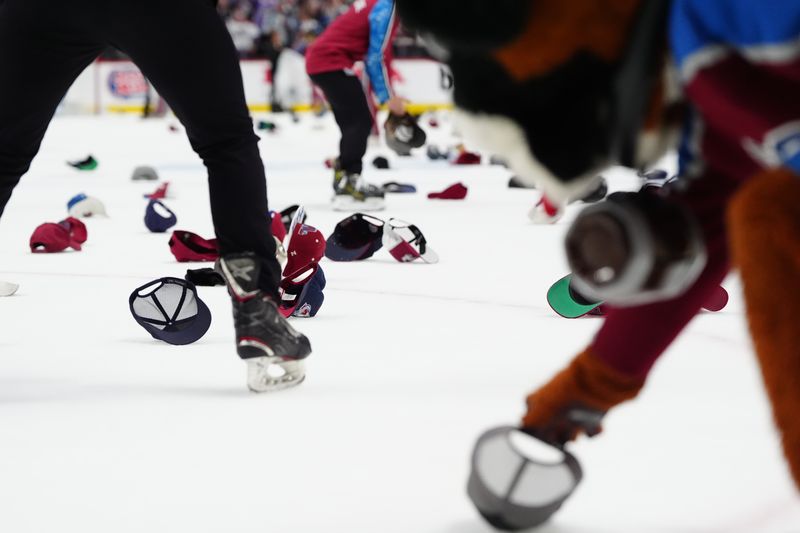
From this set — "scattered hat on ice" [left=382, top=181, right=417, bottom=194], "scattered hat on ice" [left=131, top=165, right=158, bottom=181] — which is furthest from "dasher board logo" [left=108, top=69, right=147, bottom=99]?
"scattered hat on ice" [left=382, top=181, right=417, bottom=194]

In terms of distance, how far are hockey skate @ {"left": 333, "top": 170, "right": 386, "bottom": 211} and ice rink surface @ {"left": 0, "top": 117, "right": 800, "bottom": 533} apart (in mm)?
1700

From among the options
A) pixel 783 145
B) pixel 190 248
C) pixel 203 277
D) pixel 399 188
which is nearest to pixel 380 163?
pixel 399 188

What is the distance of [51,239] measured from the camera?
3291 millimetres

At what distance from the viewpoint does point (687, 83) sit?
32.7 inches

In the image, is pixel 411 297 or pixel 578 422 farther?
pixel 411 297

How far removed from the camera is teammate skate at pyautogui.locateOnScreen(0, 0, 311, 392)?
1.65 metres

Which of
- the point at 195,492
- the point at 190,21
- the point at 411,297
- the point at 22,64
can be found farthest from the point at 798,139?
the point at 411,297

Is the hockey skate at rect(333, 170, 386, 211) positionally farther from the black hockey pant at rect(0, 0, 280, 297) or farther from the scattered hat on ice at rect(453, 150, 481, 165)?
the black hockey pant at rect(0, 0, 280, 297)

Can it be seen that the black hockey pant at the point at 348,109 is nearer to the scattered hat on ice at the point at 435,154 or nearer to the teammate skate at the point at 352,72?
the teammate skate at the point at 352,72

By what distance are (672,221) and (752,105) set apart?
0.49 ft

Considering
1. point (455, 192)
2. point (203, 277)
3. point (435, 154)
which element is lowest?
point (435, 154)

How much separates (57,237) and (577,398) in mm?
2529

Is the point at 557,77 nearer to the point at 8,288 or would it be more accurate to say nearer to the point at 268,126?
the point at 8,288

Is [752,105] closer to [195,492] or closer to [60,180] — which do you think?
[195,492]
